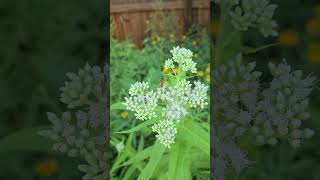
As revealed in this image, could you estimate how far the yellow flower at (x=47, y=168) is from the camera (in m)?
1.33

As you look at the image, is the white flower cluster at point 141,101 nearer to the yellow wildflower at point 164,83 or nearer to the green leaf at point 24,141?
the yellow wildflower at point 164,83

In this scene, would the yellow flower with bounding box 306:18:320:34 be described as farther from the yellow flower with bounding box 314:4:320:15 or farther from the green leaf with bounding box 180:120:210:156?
→ the green leaf with bounding box 180:120:210:156

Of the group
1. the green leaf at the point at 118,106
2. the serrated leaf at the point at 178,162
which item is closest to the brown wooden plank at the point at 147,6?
the green leaf at the point at 118,106

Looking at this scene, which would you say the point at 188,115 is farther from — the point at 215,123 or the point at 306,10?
the point at 306,10

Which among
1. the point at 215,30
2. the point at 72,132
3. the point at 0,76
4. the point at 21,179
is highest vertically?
the point at 215,30

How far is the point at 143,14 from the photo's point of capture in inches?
51.4

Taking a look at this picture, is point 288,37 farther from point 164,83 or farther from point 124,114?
point 124,114

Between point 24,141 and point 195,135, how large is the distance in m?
0.44

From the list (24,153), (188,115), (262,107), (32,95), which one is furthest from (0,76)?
(262,107)

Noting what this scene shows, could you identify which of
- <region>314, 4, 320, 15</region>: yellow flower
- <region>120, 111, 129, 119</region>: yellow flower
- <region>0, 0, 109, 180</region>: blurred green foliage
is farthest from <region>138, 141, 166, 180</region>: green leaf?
<region>314, 4, 320, 15</region>: yellow flower

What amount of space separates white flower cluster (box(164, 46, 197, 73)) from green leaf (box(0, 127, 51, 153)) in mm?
372

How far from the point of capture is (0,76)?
1.33 meters

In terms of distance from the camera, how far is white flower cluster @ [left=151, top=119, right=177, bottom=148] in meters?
1.20

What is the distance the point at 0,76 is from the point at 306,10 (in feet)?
2.70
